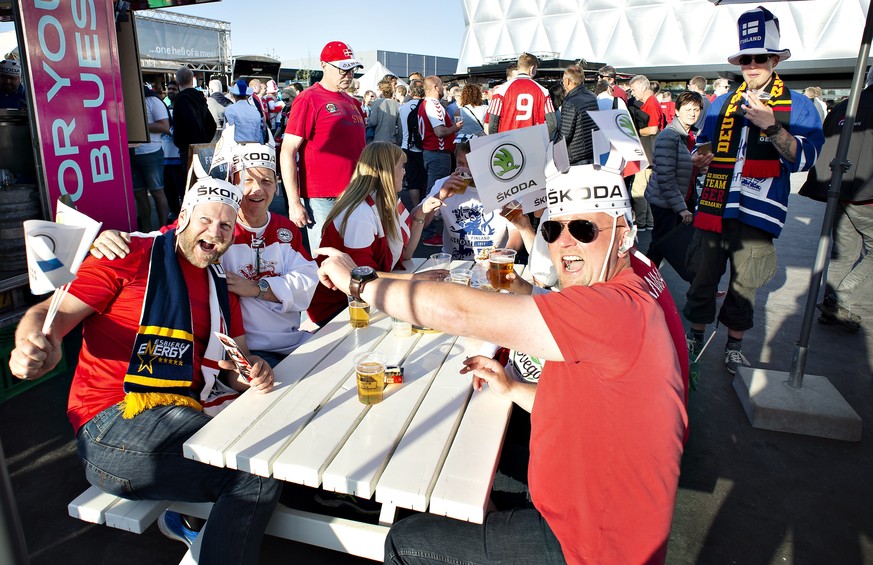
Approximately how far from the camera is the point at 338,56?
4586mm

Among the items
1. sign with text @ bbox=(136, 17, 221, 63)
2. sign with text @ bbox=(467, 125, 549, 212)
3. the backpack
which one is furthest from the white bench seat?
sign with text @ bbox=(136, 17, 221, 63)

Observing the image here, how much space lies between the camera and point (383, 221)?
11.3ft

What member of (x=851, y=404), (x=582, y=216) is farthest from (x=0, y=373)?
(x=851, y=404)

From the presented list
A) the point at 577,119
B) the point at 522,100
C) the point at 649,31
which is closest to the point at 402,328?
the point at 577,119

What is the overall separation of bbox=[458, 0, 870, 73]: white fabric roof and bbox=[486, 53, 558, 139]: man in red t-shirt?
18712 mm

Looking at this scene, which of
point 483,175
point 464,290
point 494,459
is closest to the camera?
point 464,290

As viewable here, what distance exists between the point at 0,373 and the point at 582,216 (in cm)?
353

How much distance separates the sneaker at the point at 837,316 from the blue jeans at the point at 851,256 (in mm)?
58

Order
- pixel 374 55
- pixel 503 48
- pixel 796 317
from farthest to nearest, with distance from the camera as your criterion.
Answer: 1. pixel 374 55
2. pixel 503 48
3. pixel 796 317

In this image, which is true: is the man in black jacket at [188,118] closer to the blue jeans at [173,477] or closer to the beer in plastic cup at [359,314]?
the beer in plastic cup at [359,314]

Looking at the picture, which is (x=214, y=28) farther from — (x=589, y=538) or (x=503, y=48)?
(x=589, y=538)

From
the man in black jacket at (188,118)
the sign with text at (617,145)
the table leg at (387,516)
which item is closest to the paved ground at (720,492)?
the table leg at (387,516)

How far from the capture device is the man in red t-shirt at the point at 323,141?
14.5ft

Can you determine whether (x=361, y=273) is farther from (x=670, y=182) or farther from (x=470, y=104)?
(x=470, y=104)
